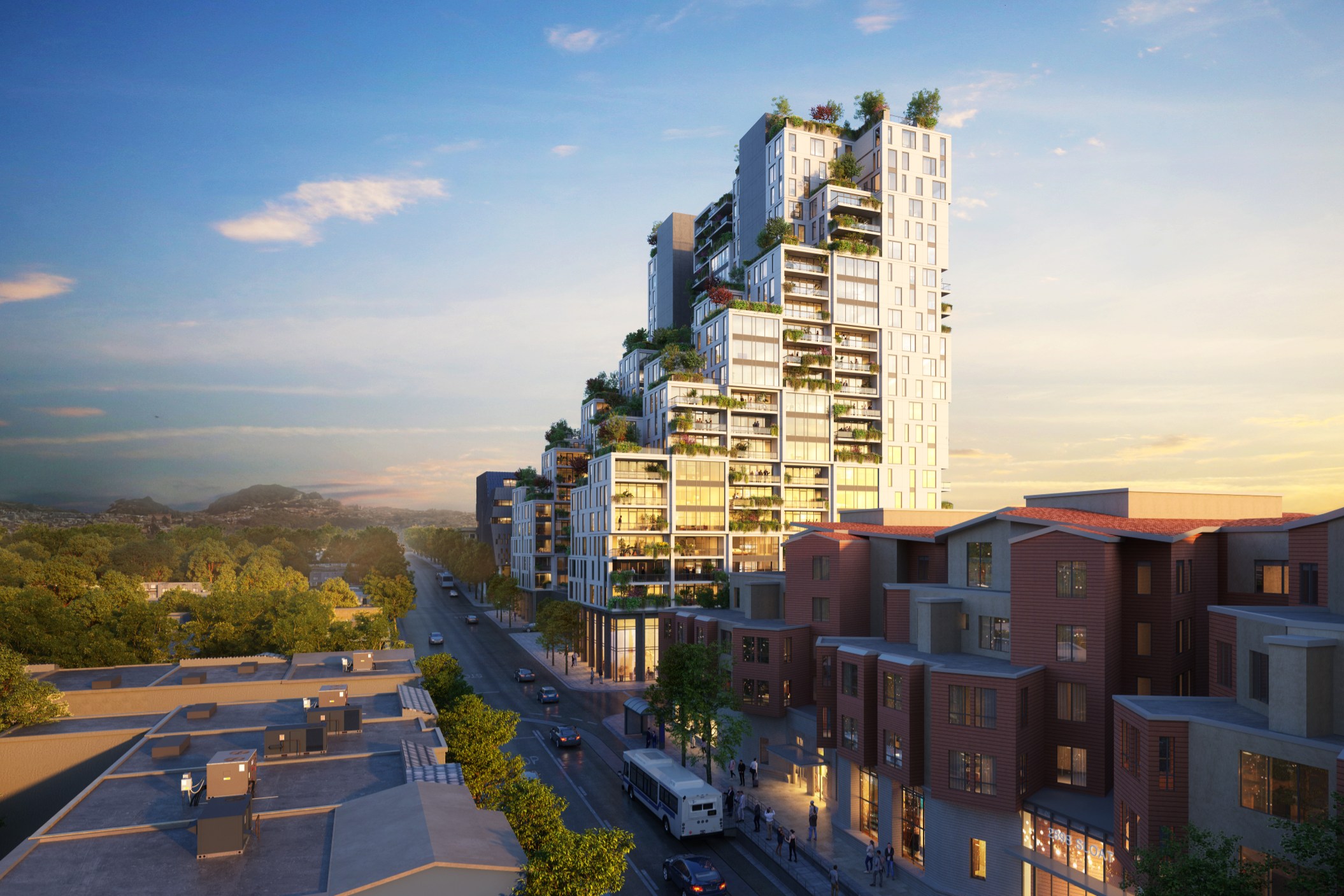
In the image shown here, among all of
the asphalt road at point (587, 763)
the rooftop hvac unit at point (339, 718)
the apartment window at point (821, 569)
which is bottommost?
the asphalt road at point (587, 763)

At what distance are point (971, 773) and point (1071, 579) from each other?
1014cm

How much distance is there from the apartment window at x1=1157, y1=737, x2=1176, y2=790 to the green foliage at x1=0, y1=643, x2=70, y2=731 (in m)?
52.2

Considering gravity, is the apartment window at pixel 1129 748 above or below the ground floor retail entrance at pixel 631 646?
above

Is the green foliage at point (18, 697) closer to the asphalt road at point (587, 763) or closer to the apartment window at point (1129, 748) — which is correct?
the asphalt road at point (587, 763)

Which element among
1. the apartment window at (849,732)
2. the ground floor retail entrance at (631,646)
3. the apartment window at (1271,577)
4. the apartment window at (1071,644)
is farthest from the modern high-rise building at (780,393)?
the apartment window at (1271,577)

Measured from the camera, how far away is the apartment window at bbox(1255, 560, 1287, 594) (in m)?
38.5

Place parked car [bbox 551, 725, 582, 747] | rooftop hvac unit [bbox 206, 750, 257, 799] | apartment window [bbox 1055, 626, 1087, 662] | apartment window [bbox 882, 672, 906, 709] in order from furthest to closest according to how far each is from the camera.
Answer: parked car [bbox 551, 725, 582, 747] < apartment window [bbox 882, 672, 906, 709] < apartment window [bbox 1055, 626, 1087, 662] < rooftop hvac unit [bbox 206, 750, 257, 799]

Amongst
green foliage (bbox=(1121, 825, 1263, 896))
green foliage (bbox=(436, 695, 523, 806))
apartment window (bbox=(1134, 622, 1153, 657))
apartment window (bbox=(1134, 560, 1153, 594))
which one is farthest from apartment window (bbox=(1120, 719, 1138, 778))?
green foliage (bbox=(436, 695, 523, 806))

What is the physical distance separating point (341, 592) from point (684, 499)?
4685cm

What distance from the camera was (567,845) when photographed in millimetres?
23125

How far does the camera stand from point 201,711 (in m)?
44.7

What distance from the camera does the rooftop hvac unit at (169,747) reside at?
36.1m

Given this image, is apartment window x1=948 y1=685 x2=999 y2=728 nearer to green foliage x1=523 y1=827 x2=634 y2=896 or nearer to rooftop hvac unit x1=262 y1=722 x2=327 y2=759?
green foliage x1=523 y1=827 x2=634 y2=896

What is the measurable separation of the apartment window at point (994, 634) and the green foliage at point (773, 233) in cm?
6851
